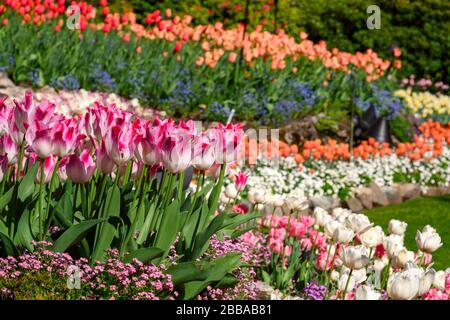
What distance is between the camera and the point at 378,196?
8.54 m

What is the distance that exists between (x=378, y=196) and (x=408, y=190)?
668 mm

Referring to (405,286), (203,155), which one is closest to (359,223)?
(405,286)

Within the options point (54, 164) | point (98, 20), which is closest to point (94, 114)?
point (54, 164)

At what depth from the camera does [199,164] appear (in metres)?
3.09

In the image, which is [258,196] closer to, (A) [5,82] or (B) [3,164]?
(B) [3,164]

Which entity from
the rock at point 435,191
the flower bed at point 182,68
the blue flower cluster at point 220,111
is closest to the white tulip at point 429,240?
the flower bed at point 182,68

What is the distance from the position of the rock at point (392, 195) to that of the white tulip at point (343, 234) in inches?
204

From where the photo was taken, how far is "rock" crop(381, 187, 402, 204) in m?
8.77

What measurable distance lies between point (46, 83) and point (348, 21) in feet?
29.4

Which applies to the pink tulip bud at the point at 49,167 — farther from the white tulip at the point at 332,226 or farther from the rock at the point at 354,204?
the rock at the point at 354,204

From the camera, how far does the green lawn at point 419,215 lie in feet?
23.2

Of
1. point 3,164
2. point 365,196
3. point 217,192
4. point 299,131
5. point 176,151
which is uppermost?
point 176,151

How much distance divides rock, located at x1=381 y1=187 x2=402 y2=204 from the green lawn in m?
0.08

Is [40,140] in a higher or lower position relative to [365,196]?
higher
